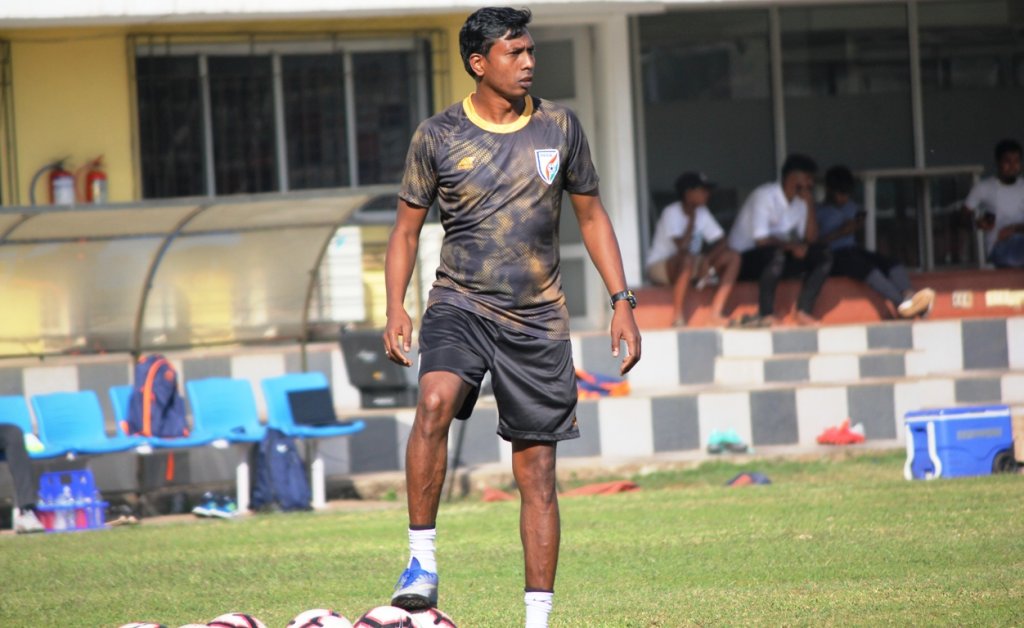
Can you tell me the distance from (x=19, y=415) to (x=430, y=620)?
836 centimetres

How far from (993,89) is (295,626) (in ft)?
50.3

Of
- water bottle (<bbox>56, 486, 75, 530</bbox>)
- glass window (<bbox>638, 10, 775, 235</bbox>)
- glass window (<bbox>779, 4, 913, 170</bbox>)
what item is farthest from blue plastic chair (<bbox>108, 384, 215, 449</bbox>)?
glass window (<bbox>779, 4, 913, 170</bbox>)

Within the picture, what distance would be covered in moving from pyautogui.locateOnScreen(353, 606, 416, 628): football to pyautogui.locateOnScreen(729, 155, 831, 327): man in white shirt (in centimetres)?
1105

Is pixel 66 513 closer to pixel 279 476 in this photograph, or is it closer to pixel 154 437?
pixel 154 437

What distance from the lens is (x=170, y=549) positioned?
10266 mm

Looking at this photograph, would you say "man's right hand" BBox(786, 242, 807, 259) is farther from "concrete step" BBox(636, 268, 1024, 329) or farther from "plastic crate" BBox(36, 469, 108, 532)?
"plastic crate" BBox(36, 469, 108, 532)

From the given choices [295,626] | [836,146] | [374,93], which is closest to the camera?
[295,626]

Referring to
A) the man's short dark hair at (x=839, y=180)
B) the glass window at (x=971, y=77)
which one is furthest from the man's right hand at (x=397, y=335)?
the glass window at (x=971, y=77)

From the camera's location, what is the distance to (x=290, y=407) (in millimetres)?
13805

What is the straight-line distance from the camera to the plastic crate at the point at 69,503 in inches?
488

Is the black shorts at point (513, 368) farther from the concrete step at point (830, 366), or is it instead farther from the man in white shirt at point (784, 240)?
the man in white shirt at point (784, 240)

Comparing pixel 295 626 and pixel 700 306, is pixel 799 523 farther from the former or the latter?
pixel 700 306

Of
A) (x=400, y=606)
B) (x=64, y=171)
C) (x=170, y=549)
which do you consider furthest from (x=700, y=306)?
(x=400, y=606)

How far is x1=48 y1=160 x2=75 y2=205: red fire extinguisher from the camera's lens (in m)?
15.9
